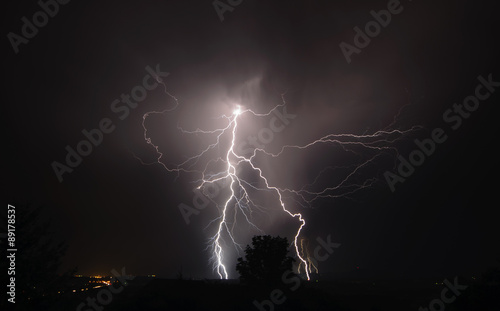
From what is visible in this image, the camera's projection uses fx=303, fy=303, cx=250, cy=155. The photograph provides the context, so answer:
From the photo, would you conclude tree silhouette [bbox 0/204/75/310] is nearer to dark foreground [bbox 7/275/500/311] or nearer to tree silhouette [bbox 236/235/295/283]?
dark foreground [bbox 7/275/500/311]

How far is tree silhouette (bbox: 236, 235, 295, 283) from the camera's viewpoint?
1421cm

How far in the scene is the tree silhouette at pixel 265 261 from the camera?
559 inches

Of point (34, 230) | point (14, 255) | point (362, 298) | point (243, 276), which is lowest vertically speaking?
point (362, 298)

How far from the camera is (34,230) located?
874 cm

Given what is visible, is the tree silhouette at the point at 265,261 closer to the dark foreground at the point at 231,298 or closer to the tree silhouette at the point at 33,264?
the dark foreground at the point at 231,298

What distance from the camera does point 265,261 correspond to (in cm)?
1448

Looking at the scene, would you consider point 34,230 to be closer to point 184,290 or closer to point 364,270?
point 184,290

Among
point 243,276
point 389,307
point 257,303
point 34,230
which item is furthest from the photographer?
point 389,307

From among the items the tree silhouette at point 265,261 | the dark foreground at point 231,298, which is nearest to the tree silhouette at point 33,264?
the dark foreground at point 231,298

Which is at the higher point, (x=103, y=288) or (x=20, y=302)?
(x=103, y=288)

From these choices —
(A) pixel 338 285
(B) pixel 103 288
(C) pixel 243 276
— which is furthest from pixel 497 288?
(B) pixel 103 288

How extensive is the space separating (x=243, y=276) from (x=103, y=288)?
7.63 metres

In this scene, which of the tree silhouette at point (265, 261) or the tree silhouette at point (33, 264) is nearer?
the tree silhouette at point (33, 264)

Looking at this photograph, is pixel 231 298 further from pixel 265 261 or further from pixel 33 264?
pixel 33 264
